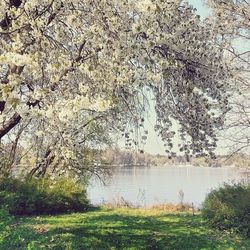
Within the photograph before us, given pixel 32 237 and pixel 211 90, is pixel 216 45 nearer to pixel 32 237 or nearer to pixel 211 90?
pixel 211 90

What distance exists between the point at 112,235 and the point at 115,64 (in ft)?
22.3

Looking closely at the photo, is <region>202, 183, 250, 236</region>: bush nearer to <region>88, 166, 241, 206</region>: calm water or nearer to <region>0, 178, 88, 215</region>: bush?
<region>88, 166, 241, 206</region>: calm water

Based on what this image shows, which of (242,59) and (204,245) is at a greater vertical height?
(242,59)

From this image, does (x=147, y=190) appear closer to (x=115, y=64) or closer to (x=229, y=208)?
(x=229, y=208)

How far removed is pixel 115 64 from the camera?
7.92 metres

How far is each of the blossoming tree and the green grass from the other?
3.57 meters

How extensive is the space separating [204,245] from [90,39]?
7.09m

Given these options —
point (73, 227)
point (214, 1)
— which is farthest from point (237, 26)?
point (73, 227)

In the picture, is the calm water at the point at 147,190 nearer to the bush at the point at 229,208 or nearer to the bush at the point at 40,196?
the bush at the point at 229,208

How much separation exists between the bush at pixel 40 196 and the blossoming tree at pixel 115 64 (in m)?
10.1

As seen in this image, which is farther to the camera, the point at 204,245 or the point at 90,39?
the point at 204,245

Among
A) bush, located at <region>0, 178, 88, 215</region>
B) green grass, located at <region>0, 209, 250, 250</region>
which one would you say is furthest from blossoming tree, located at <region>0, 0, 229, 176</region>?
bush, located at <region>0, 178, 88, 215</region>

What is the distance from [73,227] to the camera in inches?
580

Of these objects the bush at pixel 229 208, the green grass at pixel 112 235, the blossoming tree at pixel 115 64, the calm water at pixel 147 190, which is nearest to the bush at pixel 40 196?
the green grass at pixel 112 235
